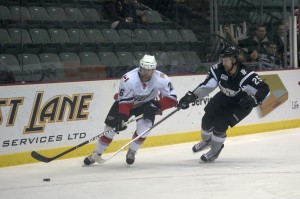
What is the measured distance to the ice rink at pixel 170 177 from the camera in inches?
235

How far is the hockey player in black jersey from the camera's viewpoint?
24.5ft

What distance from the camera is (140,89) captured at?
24.6 ft

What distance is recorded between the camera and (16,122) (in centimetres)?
787

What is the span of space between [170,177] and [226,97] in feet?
4.53

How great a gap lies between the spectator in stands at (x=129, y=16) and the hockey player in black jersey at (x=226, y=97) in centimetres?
233

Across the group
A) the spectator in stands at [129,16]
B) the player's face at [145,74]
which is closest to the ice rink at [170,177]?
the player's face at [145,74]

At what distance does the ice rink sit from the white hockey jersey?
2.27ft

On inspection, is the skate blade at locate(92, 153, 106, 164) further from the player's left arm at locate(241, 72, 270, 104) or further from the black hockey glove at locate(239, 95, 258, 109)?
the player's left arm at locate(241, 72, 270, 104)

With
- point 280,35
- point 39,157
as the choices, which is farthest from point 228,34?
point 39,157

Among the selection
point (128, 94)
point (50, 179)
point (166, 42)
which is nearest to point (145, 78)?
point (128, 94)

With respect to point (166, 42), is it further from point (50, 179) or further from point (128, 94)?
point (50, 179)

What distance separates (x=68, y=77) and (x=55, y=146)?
88 cm

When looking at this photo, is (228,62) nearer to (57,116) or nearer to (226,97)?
(226,97)

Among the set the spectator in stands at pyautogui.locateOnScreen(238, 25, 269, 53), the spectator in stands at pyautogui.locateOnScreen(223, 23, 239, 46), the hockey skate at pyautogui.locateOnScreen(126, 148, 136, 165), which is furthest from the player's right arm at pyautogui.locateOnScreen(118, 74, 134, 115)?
the spectator in stands at pyautogui.locateOnScreen(238, 25, 269, 53)
